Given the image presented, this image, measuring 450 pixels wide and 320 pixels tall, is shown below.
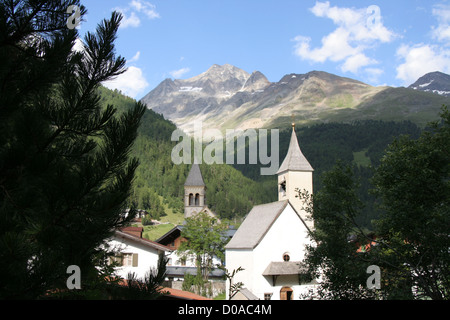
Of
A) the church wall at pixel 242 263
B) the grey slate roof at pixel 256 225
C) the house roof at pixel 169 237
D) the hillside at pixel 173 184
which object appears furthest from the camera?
the hillside at pixel 173 184

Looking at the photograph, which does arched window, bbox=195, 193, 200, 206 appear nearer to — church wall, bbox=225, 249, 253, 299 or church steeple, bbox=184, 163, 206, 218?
church steeple, bbox=184, 163, 206, 218

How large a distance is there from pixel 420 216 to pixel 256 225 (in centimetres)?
2650

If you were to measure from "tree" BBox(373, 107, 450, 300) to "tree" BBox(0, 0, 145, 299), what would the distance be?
461 inches

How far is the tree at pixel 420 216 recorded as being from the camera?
13930 mm

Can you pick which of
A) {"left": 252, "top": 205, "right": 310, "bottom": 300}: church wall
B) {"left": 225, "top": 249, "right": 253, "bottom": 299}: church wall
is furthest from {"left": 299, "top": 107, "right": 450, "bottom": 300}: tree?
{"left": 252, "top": 205, "right": 310, "bottom": 300}: church wall

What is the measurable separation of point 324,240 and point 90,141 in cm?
1456

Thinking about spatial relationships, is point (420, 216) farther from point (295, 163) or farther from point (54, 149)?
point (295, 163)

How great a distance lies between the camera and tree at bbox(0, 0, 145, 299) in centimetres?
449

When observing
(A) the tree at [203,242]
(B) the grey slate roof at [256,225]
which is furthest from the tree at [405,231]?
(A) the tree at [203,242]

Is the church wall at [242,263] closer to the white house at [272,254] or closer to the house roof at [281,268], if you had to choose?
the white house at [272,254]

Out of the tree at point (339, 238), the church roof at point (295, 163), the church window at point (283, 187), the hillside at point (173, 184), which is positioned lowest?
the tree at point (339, 238)

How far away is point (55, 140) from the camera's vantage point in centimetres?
531

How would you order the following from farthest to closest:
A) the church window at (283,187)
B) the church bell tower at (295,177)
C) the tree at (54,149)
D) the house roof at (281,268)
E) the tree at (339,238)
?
the church window at (283,187), the church bell tower at (295,177), the house roof at (281,268), the tree at (339,238), the tree at (54,149)

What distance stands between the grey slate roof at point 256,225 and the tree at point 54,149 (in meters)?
31.9
